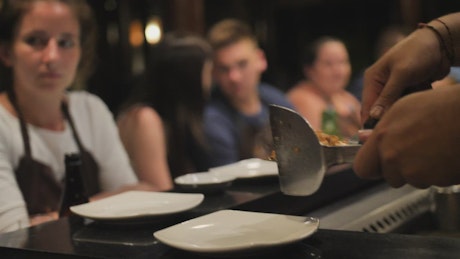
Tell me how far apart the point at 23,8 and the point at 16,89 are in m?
0.30

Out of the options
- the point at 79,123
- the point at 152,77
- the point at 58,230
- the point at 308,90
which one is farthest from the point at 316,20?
the point at 58,230

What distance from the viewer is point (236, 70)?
11.3 feet

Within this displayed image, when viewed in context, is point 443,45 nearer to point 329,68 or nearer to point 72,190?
point 72,190

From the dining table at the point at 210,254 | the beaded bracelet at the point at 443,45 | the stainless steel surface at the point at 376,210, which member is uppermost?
the beaded bracelet at the point at 443,45

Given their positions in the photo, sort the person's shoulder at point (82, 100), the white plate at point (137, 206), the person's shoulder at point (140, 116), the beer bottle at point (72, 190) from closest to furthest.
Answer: the white plate at point (137, 206), the beer bottle at point (72, 190), the person's shoulder at point (82, 100), the person's shoulder at point (140, 116)

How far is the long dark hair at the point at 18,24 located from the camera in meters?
2.12

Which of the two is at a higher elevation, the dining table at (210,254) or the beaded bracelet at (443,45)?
the beaded bracelet at (443,45)

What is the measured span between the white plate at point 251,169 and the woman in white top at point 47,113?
1.84 ft

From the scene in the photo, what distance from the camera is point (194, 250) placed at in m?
0.90

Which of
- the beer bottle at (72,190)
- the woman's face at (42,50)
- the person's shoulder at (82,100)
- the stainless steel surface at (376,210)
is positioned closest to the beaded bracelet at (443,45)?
the stainless steel surface at (376,210)

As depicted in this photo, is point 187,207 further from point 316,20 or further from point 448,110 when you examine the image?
point 316,20

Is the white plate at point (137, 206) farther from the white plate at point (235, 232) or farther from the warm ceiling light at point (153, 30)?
the warm ceiling light at point (153, 30)

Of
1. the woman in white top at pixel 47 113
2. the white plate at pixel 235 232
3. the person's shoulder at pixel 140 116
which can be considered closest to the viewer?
the white plate at pixel 235 232

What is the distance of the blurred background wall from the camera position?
173 inches
